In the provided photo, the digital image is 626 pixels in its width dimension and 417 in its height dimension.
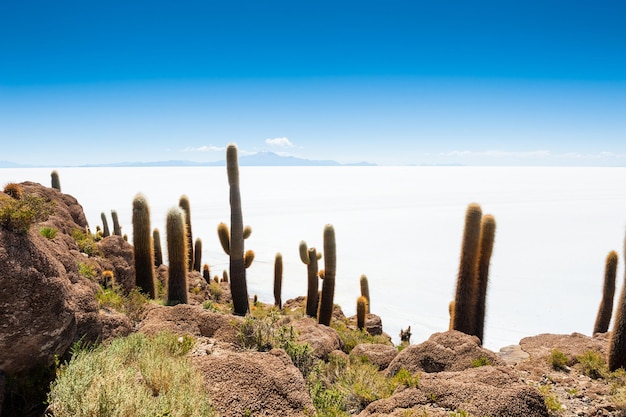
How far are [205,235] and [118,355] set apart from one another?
44.0 metres

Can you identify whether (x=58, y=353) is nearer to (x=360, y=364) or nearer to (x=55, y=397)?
(x=55, y=397)

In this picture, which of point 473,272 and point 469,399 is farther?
point 473,272

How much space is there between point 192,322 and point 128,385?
330 centimetres

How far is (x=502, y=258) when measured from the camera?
128 ft

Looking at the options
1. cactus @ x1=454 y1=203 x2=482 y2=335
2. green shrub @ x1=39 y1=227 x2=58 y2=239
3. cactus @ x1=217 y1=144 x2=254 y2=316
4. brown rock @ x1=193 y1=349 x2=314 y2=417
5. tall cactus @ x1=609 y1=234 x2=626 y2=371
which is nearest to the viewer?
brown rock @ x1=193 y1=349 x2=314 y2=417

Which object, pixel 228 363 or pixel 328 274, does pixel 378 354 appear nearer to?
pixel 228 363

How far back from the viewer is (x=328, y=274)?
46.0 feet

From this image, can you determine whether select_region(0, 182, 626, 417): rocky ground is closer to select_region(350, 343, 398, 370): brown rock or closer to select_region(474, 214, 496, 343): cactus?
select_region(350, 343, 398, 370): brown rock

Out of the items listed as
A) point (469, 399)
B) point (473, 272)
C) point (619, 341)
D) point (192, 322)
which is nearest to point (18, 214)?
point (192, 322)

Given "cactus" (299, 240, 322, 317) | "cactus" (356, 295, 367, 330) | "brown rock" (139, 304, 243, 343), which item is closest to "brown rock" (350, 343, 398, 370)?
"brown rock" (139, 304, 243, 343)

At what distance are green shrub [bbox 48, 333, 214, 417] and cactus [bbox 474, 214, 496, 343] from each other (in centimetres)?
953

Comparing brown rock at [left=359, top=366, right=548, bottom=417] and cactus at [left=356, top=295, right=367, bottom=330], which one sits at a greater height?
brown rock at [left=359, top=366, right=548, bottom=417]

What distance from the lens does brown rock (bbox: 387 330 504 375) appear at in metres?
6.97

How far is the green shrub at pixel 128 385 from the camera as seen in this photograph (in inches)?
126
